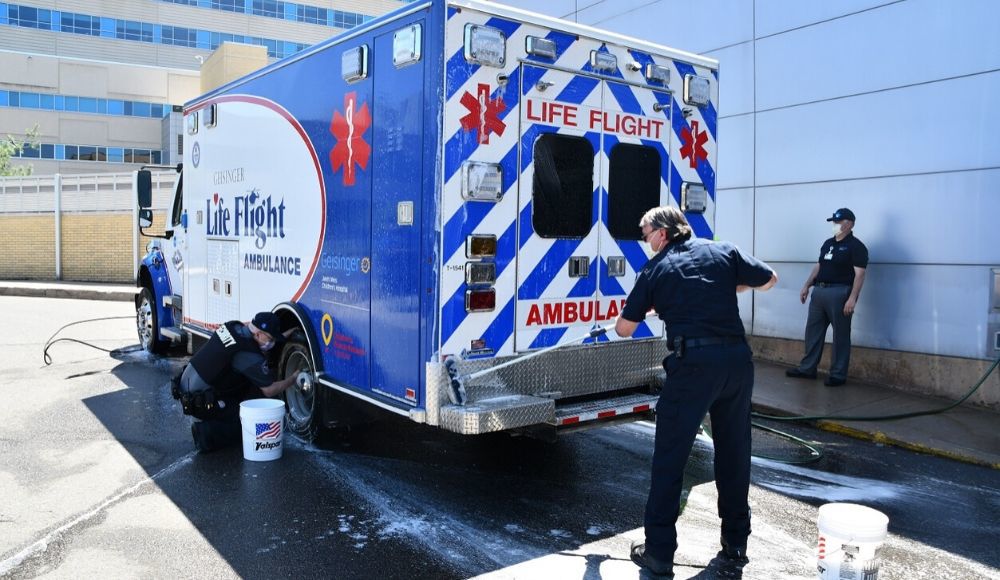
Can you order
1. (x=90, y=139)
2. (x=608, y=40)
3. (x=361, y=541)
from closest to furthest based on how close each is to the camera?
(x=361, y=541) → (x=608, y=40) → (x=90, y=139)

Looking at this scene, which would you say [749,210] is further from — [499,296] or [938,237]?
[499,296]

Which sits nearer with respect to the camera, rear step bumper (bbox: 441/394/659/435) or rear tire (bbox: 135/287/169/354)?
rear step bumper (bbox: 441/394/659/435)

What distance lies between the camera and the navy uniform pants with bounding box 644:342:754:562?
13.6 ft

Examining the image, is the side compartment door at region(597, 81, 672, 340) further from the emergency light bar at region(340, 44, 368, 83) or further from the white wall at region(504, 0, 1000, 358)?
the white wall at region(504, 0, 1000, 358)

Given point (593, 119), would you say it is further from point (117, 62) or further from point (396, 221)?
point (117, 62)

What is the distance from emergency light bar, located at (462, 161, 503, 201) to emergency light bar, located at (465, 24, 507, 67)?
600 mm

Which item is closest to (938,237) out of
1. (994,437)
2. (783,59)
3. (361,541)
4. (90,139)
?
(994,437)

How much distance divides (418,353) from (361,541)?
3.70 ft

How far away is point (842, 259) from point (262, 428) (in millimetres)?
5940

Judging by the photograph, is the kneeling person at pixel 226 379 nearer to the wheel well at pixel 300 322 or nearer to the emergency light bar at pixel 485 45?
the wheel well at pixel 300 322

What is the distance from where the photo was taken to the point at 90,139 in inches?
2008

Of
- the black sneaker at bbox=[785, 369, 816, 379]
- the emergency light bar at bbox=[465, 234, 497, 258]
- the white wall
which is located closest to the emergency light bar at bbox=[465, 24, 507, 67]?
the emergency light bar at bbox=[465, 234, 497, 258]

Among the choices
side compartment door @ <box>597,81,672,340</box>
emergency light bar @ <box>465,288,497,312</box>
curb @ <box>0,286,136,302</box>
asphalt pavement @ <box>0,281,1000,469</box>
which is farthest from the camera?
curb @ <box>0,286,136,302</box>

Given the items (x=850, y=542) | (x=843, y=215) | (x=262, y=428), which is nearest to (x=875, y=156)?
(x=843, y=215)
